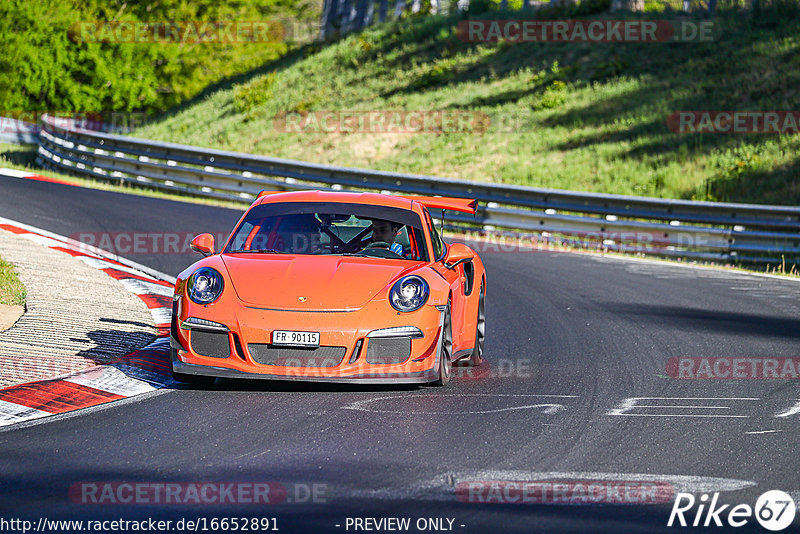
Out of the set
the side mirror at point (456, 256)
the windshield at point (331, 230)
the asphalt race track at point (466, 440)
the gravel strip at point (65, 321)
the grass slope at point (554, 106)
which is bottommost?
the asphalt race track at point (466, 440)

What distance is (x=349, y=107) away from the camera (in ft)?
138

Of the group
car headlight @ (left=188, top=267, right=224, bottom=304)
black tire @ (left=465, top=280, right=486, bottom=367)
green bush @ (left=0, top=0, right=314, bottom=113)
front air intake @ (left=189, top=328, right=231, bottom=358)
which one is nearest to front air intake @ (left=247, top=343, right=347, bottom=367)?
front air intake @ (left=189, top=328, right=231, bottom=358)

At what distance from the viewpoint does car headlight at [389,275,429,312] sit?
746 cm

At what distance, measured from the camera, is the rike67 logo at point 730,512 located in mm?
4762

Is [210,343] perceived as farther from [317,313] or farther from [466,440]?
[466,440]

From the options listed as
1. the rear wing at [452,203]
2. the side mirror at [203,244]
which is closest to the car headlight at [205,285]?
the side mirror at [203,244]

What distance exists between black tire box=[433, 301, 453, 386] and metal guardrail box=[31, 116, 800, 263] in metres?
11.5

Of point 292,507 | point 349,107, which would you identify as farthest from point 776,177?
point 292,507

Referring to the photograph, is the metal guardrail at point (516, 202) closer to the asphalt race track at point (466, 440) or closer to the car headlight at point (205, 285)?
the asphalt race track at point (466, 440)

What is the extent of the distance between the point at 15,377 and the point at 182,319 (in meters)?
1.13

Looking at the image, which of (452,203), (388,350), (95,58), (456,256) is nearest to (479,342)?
(456,256)

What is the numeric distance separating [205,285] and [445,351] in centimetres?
168

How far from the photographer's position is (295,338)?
23.5 feet

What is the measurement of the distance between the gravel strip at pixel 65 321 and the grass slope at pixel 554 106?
1714cm
